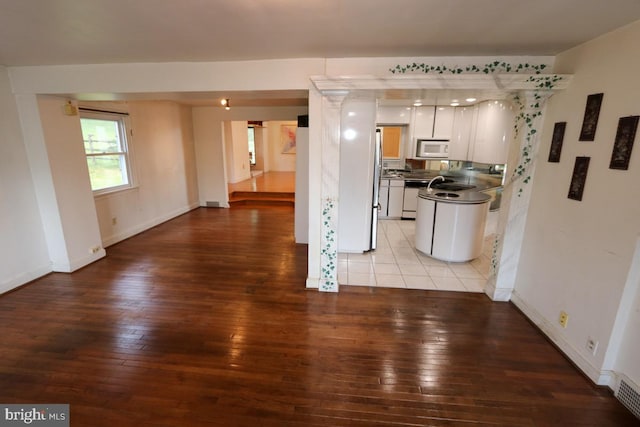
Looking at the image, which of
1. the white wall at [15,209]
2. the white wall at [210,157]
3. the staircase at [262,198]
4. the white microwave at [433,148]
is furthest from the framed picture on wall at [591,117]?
the white wall at [210,157]

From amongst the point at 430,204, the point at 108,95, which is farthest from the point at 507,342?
the point at 108,95

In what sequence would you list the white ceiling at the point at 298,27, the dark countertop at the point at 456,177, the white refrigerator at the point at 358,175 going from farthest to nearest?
the dark countertop at the point at 456,177 → the white refrigerator at the point at 358,175 → the white ceiling at the point at 298,27

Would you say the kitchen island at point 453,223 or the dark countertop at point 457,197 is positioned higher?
the dark countertop at point 457,197

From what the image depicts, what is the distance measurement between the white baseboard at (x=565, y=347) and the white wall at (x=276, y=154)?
33.8 feet

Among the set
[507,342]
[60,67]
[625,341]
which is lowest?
[507,342]

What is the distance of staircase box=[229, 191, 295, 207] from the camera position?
7356mm

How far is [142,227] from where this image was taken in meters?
5.14

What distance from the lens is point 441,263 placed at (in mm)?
3922

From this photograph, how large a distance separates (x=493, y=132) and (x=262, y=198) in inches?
209

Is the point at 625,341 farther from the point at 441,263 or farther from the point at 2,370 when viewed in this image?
the point at 2,370

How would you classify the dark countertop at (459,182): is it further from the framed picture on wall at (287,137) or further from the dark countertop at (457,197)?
the framed picture on wall at (287,137)

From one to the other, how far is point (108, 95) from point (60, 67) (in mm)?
470

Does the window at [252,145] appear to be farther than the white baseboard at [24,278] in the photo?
Yes

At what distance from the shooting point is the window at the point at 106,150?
412cm
